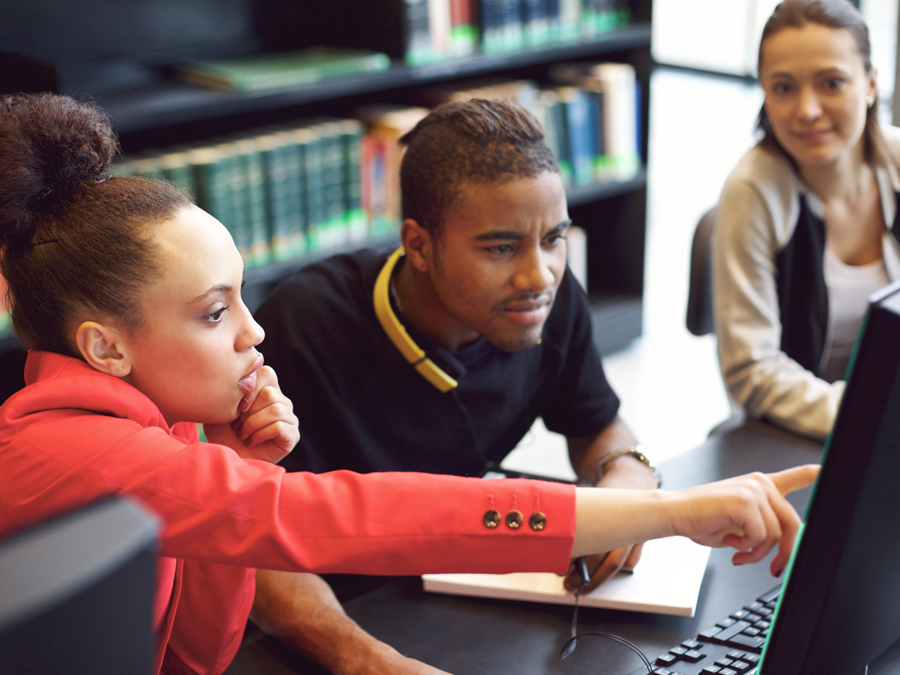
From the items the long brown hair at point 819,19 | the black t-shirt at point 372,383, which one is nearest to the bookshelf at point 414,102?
the black t-shirt at point 372,383

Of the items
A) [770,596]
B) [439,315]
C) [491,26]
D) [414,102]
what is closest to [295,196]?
[414,102]

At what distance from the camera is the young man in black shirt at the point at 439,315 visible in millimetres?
1240

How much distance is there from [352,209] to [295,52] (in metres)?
0.48

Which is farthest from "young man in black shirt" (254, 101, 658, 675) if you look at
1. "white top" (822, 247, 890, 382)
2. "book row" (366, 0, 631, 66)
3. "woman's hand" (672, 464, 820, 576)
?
"book row" (366, 0, 631, 66)

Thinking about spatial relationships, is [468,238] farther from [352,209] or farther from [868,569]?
[352,209]

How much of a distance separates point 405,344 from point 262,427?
366 millimetres

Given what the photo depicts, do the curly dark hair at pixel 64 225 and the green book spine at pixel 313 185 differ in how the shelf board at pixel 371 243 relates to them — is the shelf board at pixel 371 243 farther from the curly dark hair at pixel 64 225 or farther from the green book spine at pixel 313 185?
the curly dark hair at pixel 64 225

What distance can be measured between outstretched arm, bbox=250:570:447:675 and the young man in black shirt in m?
0.03

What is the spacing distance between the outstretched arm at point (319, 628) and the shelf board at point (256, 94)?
3.61 ft

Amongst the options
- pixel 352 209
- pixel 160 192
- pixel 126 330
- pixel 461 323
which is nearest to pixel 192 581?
pixel 126 330

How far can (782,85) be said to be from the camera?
169cm

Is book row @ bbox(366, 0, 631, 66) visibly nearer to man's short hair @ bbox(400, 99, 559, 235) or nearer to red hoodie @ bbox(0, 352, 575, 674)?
man's short hair @ bbox(400, 99, 559, 235)

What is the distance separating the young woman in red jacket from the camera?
0.74 m

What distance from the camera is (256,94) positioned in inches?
90.9
